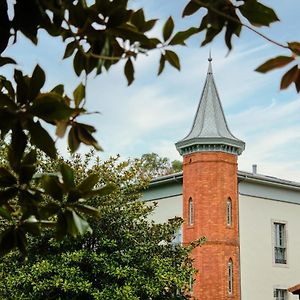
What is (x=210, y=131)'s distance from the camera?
21.8m

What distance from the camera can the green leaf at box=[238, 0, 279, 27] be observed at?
1682 millimetres

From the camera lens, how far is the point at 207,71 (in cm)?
2286

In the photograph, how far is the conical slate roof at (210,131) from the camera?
21516 millimetres

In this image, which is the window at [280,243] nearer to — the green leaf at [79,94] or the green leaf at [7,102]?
the green leaf at [79,94]

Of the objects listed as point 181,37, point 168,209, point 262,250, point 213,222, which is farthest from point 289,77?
point 168,209

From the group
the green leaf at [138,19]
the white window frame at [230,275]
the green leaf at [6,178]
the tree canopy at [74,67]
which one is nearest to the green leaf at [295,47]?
the tree canopy at [74,67]

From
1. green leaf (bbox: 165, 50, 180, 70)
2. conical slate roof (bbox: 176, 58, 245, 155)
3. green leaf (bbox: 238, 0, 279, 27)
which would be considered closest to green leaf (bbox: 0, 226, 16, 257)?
green leaf (bbox: 165, 50, 180, 70)

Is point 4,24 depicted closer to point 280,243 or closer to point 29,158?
point 29,158

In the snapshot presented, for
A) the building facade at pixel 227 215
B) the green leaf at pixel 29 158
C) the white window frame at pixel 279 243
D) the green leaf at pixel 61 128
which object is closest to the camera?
the green leaf at pixel 61 128

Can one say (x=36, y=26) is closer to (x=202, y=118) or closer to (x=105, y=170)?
(x=105, y=170)

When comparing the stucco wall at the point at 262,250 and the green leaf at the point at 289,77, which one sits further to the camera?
the stucco wall at the point at 262,250

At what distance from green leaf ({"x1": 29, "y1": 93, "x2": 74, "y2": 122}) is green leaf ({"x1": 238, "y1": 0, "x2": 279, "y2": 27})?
491 millimetres

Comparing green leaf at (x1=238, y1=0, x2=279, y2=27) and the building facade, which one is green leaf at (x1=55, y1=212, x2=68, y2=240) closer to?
green leaf at (x1=238, y1=0, x2=279, y2=27)

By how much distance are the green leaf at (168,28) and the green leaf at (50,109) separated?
0.36m
